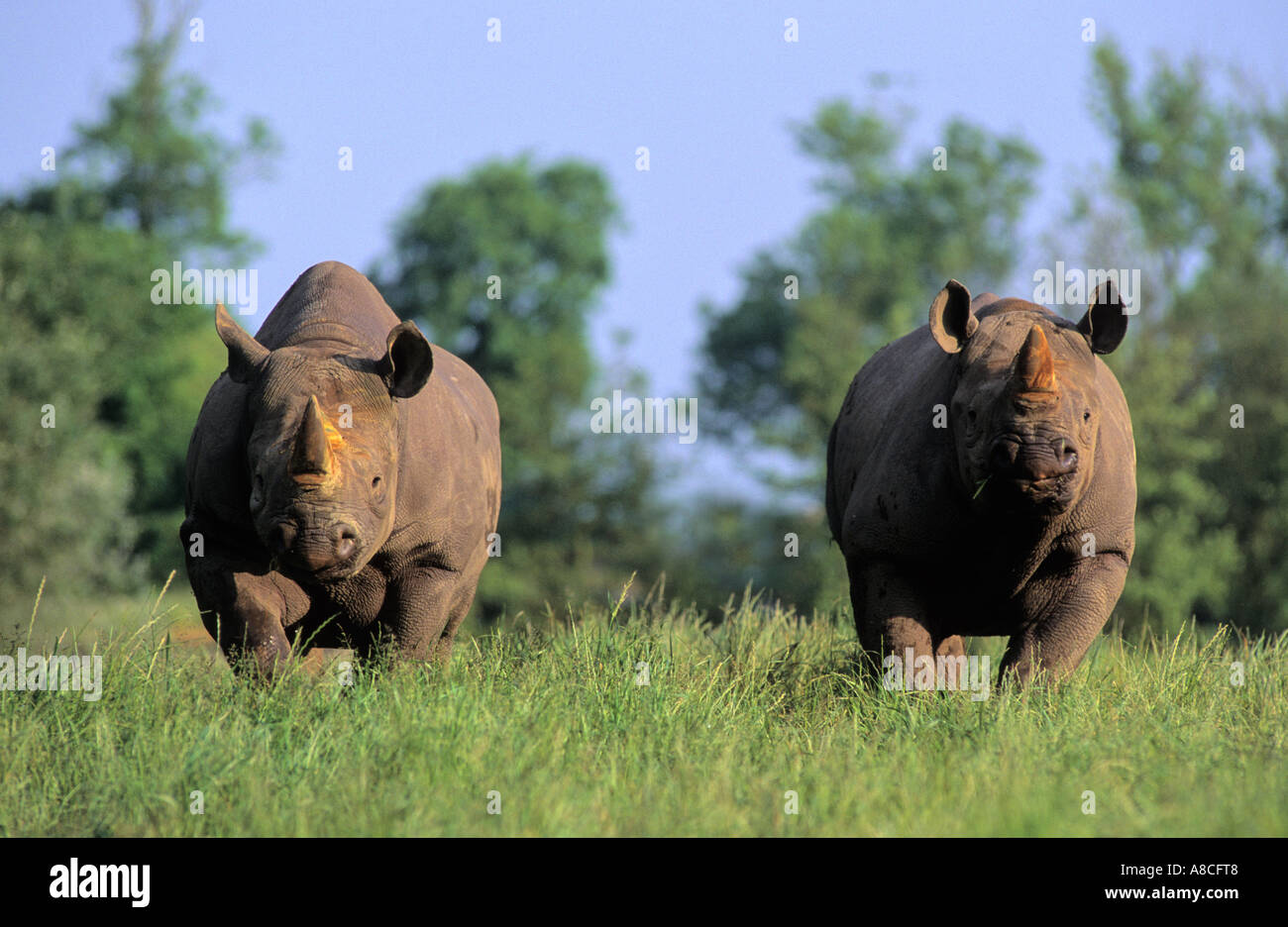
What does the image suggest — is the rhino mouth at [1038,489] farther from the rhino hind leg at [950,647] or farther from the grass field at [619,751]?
the rhino hind leg at [950,647]

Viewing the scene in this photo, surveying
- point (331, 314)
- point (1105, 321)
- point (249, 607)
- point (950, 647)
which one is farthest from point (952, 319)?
point (249, 607)

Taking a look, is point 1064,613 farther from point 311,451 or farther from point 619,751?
point 311,451

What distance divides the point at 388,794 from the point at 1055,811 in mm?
2107

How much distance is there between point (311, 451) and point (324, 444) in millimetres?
58

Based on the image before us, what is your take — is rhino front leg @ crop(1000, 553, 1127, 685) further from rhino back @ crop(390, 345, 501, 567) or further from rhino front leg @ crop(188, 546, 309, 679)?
rhino front leg @ crop(188, 546, 309, 679)

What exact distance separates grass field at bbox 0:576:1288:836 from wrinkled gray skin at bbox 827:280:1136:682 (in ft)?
1.30

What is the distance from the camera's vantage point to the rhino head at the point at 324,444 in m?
6.05

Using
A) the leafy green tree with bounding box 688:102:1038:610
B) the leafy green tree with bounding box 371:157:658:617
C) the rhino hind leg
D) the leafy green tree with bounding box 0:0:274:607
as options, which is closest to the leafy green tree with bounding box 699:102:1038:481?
the leafy green tree with bounding box 688:102:1038:610

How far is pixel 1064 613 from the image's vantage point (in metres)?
6.88

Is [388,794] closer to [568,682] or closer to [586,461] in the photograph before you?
[568,682]

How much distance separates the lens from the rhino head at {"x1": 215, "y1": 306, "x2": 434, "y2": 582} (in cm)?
605

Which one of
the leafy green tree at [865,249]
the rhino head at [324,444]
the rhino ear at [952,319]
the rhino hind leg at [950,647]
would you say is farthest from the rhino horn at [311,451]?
the leafy green tree at [865,249]

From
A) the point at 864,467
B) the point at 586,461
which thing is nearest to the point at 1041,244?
the point at 586,461

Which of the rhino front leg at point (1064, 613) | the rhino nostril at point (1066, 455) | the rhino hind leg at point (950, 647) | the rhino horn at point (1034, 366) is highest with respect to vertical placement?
the rhino horn at point (1034, 366)
